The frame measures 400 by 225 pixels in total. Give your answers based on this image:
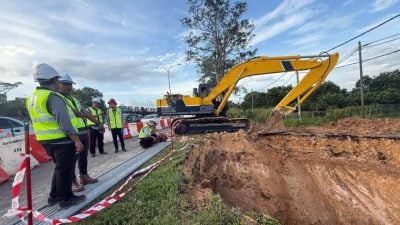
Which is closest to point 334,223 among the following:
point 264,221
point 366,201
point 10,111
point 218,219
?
point 366,201

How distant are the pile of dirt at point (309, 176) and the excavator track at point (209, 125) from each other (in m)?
2.32

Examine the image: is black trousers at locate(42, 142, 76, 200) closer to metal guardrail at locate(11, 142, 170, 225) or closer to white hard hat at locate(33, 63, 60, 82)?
metal guardrail at locate(11, 142, 170, 225)

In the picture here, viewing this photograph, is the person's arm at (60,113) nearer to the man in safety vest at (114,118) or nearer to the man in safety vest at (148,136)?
the man in safety vest at (114,118)

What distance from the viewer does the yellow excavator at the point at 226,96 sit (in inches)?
484

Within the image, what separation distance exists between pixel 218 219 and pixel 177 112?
32.3 ft

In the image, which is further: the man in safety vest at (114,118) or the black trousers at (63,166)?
the man in safety vest at (114,118)

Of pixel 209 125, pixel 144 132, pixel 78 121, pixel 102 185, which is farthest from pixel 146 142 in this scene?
pixel 78 121

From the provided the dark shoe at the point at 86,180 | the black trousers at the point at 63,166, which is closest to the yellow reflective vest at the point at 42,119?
the black trousers at the point at 63,166

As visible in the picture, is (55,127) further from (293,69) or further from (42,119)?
(293,69)

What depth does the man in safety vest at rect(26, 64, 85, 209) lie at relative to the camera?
16.0 feet

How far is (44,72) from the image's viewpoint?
16.6 feet

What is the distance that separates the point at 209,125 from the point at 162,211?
9364 millimetres

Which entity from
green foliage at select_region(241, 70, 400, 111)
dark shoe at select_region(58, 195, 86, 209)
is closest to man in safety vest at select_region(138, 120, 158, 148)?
dark shoe at select_region(58, 195, 86, 209)

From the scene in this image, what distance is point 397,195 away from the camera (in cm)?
807
